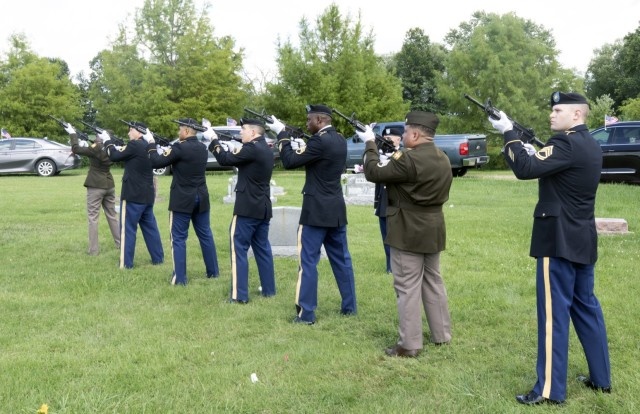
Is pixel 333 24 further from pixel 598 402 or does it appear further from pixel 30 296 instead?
pixel 598 402

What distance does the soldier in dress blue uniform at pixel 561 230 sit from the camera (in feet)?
13.8

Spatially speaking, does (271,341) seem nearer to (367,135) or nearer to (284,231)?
(367,135)

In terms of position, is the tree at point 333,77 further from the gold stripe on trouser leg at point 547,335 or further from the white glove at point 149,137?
the gold stripe on trouser leg at point 547,335

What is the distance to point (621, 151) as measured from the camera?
711 inches

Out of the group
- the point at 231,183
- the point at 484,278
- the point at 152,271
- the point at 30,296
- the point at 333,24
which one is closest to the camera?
the point at 30,296

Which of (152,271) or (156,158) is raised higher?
(156,158)

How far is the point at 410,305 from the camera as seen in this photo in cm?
530

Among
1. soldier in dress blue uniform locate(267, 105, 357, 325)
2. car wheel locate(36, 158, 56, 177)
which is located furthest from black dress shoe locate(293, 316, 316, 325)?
car wheel locate(36, 158, 56, 177)

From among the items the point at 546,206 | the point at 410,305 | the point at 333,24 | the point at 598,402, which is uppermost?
the point at 333,24

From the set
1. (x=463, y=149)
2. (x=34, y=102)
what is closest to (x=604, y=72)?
(x=463, y=149)

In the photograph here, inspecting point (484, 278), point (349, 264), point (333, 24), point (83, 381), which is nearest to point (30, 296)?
point (83, 381)

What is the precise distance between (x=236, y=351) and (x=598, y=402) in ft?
8.85

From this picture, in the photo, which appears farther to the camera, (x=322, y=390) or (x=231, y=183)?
(x=231, y=183)

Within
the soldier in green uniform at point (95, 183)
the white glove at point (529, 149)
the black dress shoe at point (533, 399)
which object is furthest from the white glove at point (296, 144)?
the soldier in green uniform at point (95, 183)
